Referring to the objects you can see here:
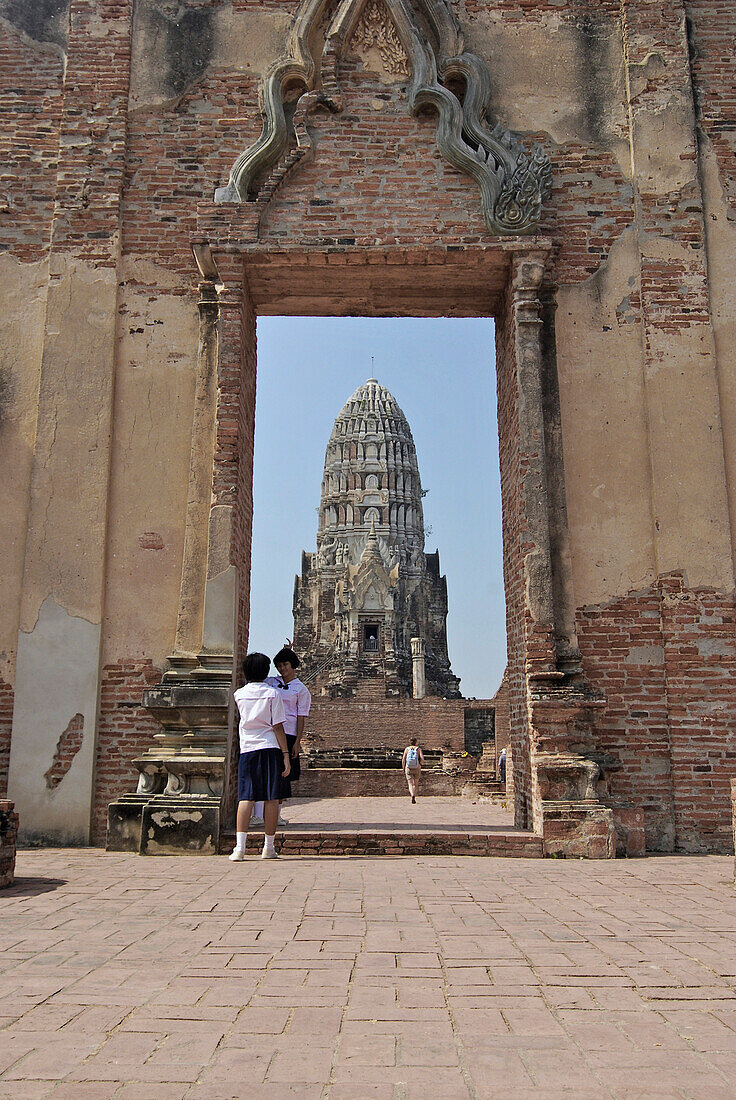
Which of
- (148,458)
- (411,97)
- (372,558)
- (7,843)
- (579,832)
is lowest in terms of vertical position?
(579,832)

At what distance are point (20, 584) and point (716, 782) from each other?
5.85 metres

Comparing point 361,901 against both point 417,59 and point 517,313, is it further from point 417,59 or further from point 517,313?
point 417,59

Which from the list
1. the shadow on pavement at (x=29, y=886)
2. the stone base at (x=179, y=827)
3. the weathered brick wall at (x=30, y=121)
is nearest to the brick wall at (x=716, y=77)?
the weathered brick wall at (x=30, y=121)

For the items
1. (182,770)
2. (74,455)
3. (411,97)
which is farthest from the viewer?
(411,97)

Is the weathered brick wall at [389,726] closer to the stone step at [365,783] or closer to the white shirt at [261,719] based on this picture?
the stone step at [365,783]

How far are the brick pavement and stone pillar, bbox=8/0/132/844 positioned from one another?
2343 millimetres

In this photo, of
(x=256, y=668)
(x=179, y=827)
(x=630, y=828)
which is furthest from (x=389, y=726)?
(x=256, y=668)

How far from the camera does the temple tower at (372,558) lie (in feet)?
163

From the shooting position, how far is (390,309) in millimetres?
8977

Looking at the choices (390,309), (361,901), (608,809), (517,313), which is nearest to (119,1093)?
(361,901)

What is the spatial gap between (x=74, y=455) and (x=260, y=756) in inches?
130

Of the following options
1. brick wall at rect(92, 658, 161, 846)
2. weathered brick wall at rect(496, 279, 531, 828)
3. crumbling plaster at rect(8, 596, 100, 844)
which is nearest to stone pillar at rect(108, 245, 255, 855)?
brick wall at rect(92, 658, 161, 846)

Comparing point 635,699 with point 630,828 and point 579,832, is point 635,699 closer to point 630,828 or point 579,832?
point 630,828

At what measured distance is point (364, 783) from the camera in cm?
1845
